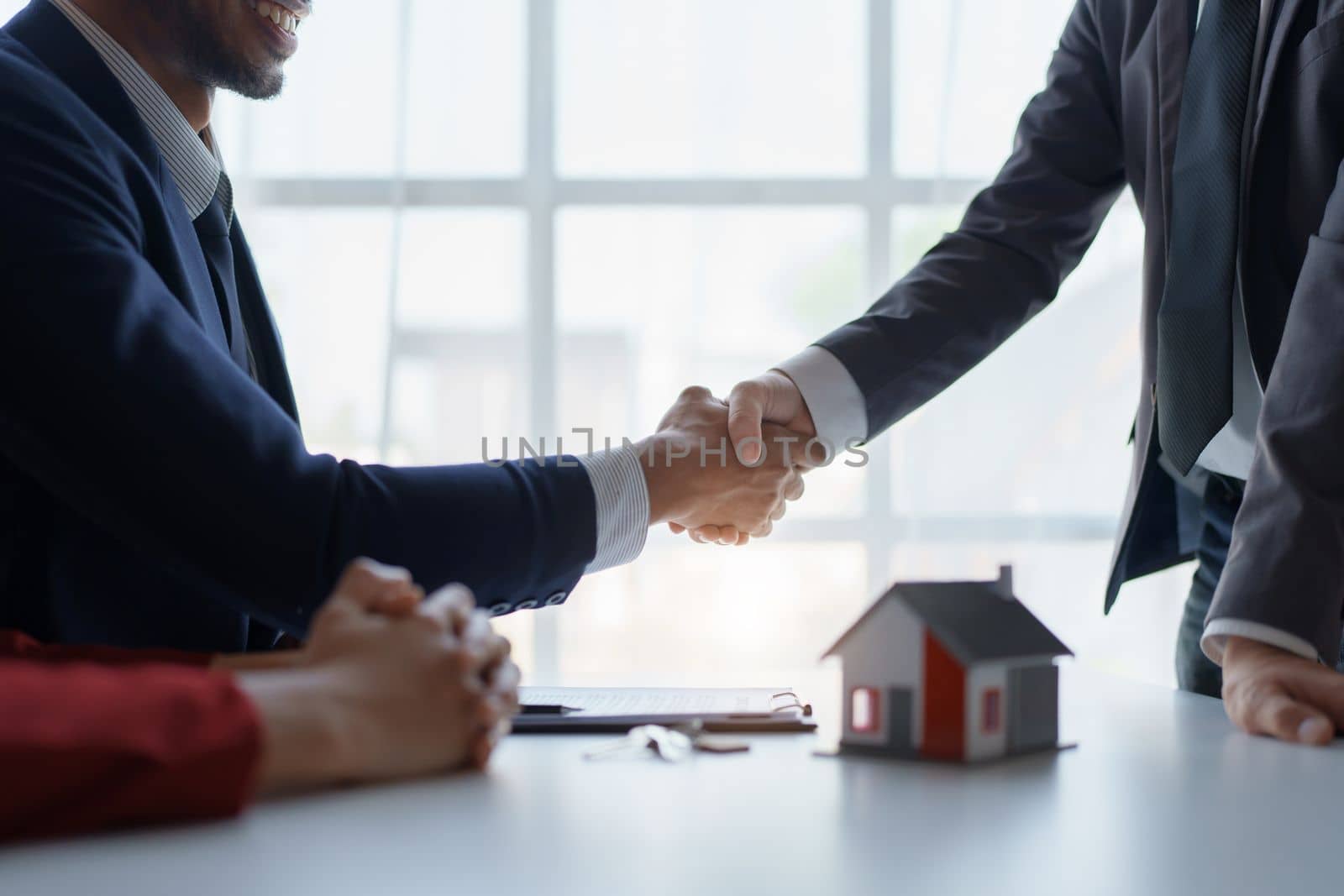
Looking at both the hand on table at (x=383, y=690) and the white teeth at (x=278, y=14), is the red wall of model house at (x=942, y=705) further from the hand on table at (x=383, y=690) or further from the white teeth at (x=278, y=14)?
the white teeth at (x=278, y=14)

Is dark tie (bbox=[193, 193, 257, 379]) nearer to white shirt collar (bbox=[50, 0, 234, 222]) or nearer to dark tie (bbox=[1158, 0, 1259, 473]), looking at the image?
white shirt collar (bbox=[50, 0, 234, 222])

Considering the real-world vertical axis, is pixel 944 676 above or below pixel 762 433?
below

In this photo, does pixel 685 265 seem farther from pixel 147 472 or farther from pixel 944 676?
pixel 944 676

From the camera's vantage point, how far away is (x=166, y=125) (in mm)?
1405

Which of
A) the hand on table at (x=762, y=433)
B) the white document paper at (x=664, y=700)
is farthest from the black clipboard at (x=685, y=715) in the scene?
the hand on table at (x=762, y=433)

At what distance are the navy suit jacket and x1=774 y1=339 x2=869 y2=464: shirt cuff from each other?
0.71 m

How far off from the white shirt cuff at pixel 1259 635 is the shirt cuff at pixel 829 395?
2.58ft

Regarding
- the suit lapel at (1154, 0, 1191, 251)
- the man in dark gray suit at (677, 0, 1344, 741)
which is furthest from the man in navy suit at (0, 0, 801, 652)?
the suit lapel at (1154, 0, 1191, 251)

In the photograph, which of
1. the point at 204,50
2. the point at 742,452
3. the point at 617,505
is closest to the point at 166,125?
the point at 204,50

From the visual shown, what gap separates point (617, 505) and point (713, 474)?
36cm

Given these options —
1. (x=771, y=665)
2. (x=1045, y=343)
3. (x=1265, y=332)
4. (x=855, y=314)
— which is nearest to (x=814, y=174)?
(x=855, y=314)

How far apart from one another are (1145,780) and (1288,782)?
9 cm

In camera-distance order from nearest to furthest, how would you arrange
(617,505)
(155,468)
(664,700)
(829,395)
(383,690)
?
(383,690), (155,468), (664,700), (617,505), (829,395)

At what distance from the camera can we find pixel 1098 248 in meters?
3.01
